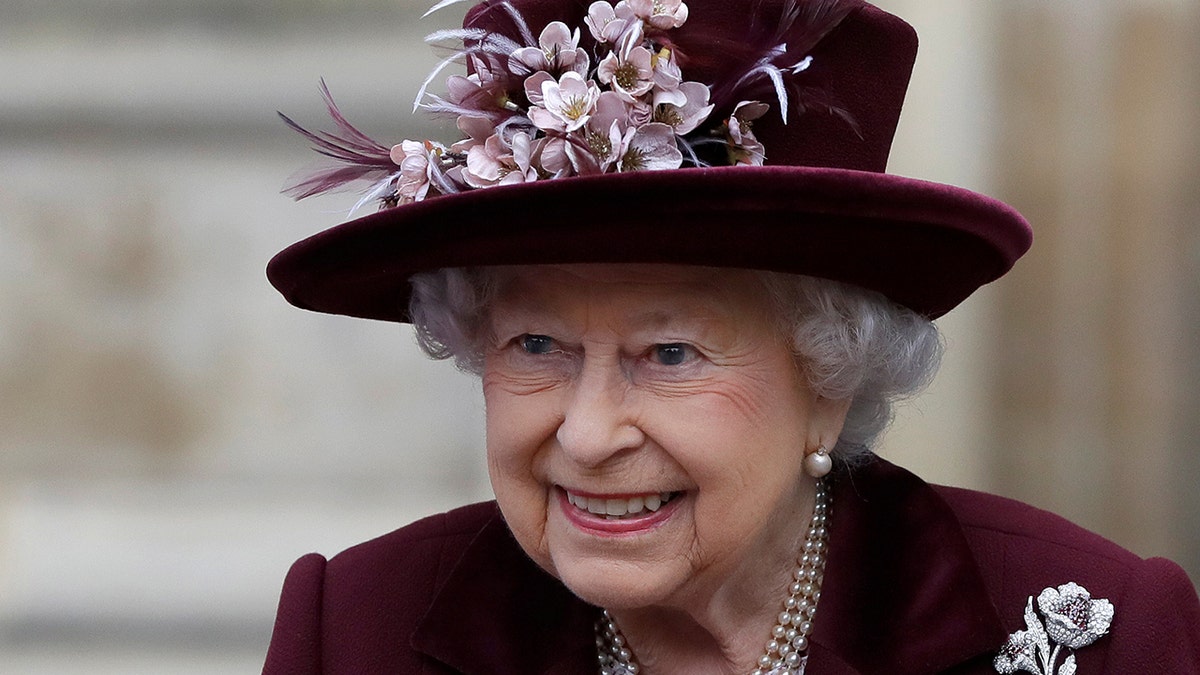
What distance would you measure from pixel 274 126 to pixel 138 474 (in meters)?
1.03

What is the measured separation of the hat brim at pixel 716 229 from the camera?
146cm

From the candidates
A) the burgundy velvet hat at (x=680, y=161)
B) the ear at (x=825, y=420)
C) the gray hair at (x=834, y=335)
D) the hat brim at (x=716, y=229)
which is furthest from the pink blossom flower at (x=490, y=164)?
the ear at (x=825, y=420)

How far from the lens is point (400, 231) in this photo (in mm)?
1609

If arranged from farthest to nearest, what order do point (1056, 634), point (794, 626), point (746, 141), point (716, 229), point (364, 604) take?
point (364, 604) → point (794, 626) → point (1056, 634) → point (746, 141) → point (716, 229)

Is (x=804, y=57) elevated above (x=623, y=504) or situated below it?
above

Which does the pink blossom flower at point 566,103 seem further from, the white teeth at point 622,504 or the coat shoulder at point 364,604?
the coat shoulder at point 364,604

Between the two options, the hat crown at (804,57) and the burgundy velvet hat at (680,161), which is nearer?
the burgundy velvet hat at (680,161)

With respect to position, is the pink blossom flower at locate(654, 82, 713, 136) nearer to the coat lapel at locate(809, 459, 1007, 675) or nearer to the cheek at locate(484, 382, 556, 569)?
the cheek at locate(484, 382, 556, 569)

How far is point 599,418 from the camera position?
65.4 inches

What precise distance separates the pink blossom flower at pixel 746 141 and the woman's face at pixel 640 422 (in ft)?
0.54

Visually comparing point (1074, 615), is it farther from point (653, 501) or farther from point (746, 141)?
point (746, 141)

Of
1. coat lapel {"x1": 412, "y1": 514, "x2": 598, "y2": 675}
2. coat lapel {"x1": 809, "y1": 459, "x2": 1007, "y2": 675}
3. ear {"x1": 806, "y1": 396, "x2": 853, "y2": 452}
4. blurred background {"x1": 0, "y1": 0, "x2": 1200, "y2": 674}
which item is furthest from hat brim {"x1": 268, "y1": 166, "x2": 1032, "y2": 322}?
blurred background {"x1": 0, "y1": 0, "x2": 1200, "y2": 674}

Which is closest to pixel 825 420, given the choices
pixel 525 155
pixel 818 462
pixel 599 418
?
pixel 818 462

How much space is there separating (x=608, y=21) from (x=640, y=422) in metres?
0.55
